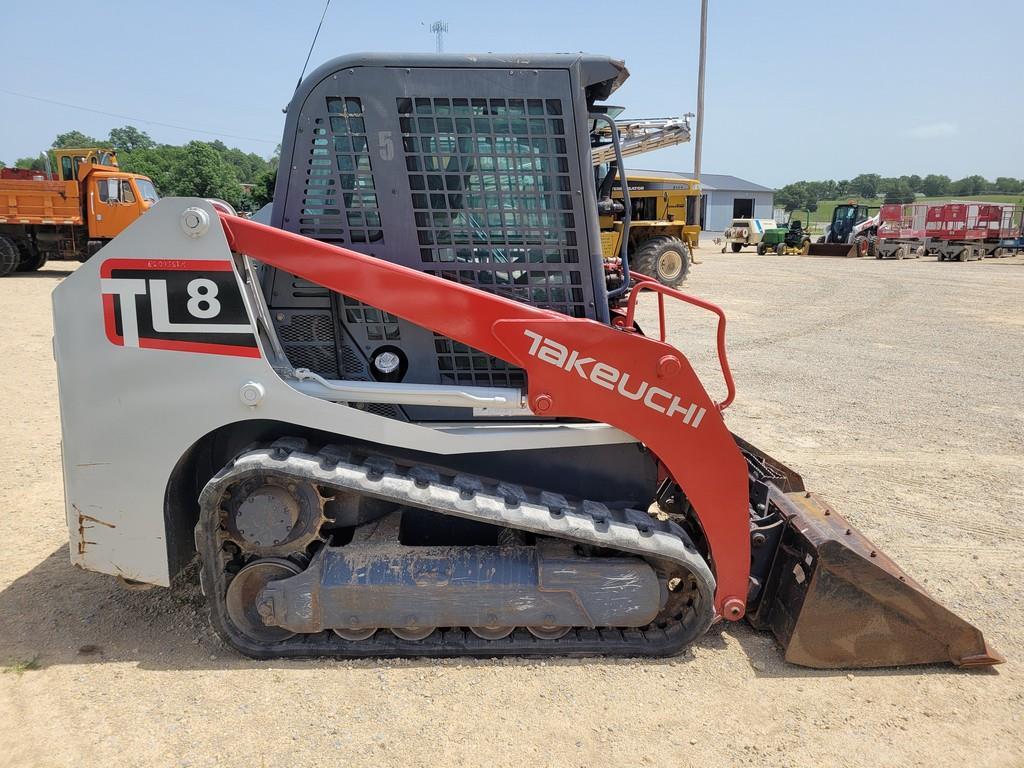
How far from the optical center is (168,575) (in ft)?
10.6

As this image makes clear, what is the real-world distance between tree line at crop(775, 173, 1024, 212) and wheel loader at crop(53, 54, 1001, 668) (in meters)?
111

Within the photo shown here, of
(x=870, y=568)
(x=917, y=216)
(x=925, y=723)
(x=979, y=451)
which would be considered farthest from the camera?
(x=917, y=216)

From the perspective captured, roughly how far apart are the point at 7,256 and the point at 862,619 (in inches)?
889

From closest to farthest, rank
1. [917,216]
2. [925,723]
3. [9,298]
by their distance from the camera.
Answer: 1. [925,723]
2. [9,298]
3. [917,216]

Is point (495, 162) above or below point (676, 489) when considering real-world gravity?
above

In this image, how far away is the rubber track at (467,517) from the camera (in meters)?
3.04

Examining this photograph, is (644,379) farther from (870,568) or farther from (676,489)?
(870,568)

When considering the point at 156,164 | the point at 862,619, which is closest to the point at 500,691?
the point at 862,619

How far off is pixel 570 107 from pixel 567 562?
6.77 feet

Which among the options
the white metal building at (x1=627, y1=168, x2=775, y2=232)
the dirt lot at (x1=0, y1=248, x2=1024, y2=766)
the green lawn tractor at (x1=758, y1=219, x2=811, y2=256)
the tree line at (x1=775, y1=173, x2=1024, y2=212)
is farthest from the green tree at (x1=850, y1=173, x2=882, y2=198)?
the dirt lot at (x1=0, y1=248, x2=1024, y2=766)

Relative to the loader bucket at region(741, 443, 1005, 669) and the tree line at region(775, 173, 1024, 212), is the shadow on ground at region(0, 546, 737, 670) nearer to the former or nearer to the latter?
the loader bucket at region(741, 443, 1005, 669)

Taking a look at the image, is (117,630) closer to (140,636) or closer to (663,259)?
(140,636)

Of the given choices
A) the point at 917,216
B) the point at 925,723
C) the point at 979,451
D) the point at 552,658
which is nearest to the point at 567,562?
the point at 552,658

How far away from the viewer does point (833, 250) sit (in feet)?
114
